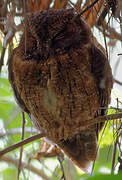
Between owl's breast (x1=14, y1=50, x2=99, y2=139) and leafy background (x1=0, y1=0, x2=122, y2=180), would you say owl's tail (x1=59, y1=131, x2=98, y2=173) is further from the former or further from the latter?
owl's breast (x1=14, y1=50, x2=99, y2=139)

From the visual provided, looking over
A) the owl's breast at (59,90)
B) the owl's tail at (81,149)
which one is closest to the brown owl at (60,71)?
the owl's breast at (59,90)

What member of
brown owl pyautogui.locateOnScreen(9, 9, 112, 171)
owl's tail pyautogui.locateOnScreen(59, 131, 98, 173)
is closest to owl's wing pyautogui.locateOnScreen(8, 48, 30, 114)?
brown owl pyautogui.locateOnScreen(9, 9, 112, 171)

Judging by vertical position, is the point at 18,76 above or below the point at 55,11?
below

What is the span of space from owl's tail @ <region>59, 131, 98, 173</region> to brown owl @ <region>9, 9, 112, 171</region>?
25cm

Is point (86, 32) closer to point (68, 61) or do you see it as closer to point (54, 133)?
point (68, 61)

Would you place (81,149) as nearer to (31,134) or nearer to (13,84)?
(31,134)

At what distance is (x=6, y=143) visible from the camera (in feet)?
5.53

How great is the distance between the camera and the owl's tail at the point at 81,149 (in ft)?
7.12

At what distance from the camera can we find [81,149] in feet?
7.23

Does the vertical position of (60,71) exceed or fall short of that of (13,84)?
it exceeds it

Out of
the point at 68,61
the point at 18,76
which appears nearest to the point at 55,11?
the point at 68,61

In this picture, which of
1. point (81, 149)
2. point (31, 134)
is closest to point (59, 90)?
point (31, 134)

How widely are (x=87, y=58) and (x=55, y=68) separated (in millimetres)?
220

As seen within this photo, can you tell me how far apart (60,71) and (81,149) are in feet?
2.56
